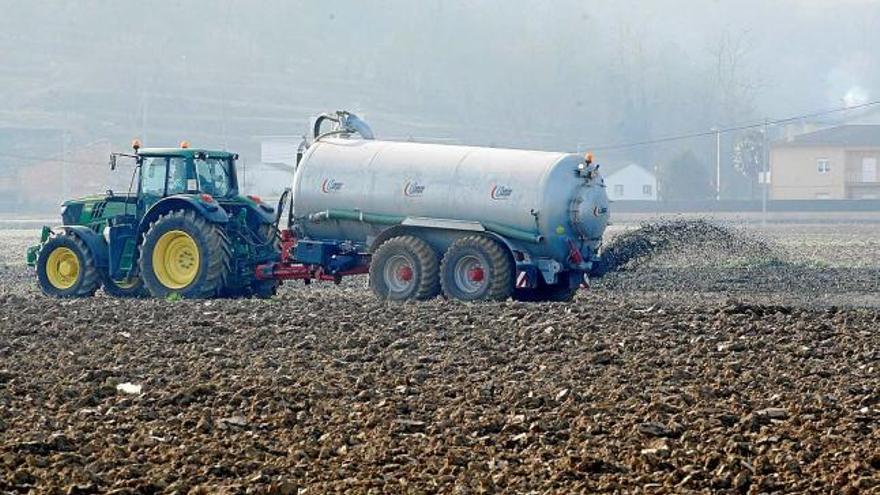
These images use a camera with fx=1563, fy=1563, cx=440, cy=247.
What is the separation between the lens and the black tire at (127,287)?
893 inches

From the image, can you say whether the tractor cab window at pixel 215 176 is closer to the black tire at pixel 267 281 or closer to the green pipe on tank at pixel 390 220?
the black tire at pixel 267 281

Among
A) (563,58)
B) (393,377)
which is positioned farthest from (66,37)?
(393,377)

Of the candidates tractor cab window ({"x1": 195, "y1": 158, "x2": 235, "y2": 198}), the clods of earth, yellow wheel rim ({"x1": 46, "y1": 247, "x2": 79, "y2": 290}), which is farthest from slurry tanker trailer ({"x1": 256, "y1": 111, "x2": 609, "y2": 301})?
yellow wheel rim ({"x1": 46, "y1": 247, "x2": 79, "y2": 290})

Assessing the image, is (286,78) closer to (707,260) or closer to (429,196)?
(707,260)

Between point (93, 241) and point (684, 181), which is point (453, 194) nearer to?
point (93, 241)

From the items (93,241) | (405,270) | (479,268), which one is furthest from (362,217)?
(93,241)

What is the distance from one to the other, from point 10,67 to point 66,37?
38.0 feet

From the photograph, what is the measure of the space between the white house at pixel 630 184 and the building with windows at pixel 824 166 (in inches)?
289

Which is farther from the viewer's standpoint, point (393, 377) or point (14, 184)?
point (14, 184)

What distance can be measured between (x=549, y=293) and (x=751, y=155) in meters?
77.6

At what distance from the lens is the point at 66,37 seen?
126 meters

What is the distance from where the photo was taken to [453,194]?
2145 centimetres

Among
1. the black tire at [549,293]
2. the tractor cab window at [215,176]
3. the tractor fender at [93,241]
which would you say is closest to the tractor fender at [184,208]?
the tractor cab window at [215,176]

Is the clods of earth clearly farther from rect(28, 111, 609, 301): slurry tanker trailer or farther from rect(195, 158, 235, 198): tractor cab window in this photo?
rect(195, 158, 235, 198): tractor cab window
